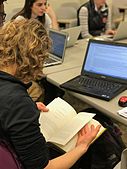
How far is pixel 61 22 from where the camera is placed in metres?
4.54

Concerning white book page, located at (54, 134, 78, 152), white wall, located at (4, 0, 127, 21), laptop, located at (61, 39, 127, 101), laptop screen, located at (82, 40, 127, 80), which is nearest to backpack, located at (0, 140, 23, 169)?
white book page, located at (54, 134, 78, 152)

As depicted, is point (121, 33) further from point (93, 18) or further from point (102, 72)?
point (102, 72)

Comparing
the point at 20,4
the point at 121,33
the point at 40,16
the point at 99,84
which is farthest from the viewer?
the point at 20,4

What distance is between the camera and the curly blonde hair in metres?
1.09

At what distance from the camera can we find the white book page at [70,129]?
145cm

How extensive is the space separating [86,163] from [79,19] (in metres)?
2.50

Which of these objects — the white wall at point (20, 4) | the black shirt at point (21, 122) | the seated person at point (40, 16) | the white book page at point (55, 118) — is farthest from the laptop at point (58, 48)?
the white wall at point (20, 4)

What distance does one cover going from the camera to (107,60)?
1.86 m

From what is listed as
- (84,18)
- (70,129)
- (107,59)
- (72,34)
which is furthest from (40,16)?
(70,129)

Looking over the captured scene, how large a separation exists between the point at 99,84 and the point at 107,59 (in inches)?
7.7

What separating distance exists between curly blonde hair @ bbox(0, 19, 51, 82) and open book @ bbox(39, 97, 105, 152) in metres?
0.44

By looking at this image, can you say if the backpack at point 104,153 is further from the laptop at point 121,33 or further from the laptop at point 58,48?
the laptop at point 121,33

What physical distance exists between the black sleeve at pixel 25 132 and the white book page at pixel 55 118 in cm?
46

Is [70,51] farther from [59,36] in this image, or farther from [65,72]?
[65,72]
